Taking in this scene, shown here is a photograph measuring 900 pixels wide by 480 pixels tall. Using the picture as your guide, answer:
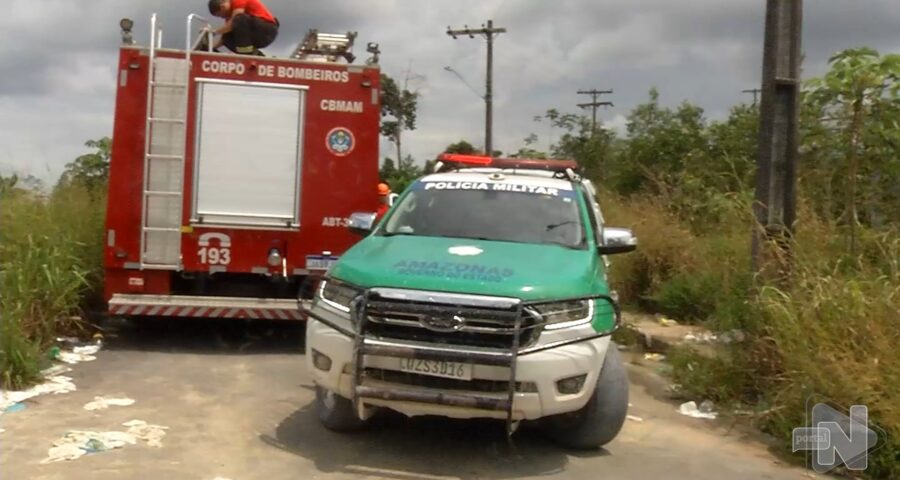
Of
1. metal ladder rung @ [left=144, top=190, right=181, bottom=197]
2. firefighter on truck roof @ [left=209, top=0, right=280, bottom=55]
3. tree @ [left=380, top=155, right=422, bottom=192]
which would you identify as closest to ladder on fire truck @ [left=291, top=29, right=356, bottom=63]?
firefighter on truck roof @ [left=209, top=0, right=280, bottom=55]

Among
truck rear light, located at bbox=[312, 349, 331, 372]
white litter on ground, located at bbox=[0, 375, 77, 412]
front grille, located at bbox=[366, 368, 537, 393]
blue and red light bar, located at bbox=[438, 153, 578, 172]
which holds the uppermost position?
blue and red light bar, located at bbox=[438, 153, 578, 172]

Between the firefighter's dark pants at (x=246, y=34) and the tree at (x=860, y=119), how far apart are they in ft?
18.7

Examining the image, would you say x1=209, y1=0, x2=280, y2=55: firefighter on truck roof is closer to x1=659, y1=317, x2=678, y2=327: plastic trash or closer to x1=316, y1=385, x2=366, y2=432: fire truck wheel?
x1=316, y1=385, x2=366, y2=432: fire truck wheel

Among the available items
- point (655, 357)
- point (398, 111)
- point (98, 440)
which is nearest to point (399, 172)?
point (398, 111)

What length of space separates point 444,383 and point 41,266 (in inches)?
197

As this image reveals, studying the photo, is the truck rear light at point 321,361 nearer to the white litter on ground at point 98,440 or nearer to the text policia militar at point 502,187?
the white litter on ground at point 98,440

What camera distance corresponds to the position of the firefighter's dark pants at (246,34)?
10.2 meters

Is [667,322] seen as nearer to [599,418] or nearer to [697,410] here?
[697,410]

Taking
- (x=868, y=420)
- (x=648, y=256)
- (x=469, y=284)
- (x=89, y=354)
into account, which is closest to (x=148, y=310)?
(x=89, y=354)

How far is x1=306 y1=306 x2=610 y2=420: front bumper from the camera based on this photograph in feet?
18.3

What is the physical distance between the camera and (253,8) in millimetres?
10555

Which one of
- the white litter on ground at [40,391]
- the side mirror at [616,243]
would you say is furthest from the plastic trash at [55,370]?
the side mirror at [616,243]

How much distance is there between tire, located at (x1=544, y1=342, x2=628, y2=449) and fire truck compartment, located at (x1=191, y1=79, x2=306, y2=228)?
161 inches

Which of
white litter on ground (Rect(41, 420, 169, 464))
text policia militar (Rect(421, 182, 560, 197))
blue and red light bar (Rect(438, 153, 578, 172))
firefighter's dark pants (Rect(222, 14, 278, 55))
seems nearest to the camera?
white litter on ground (Rect(41, 420, 169, 464))
